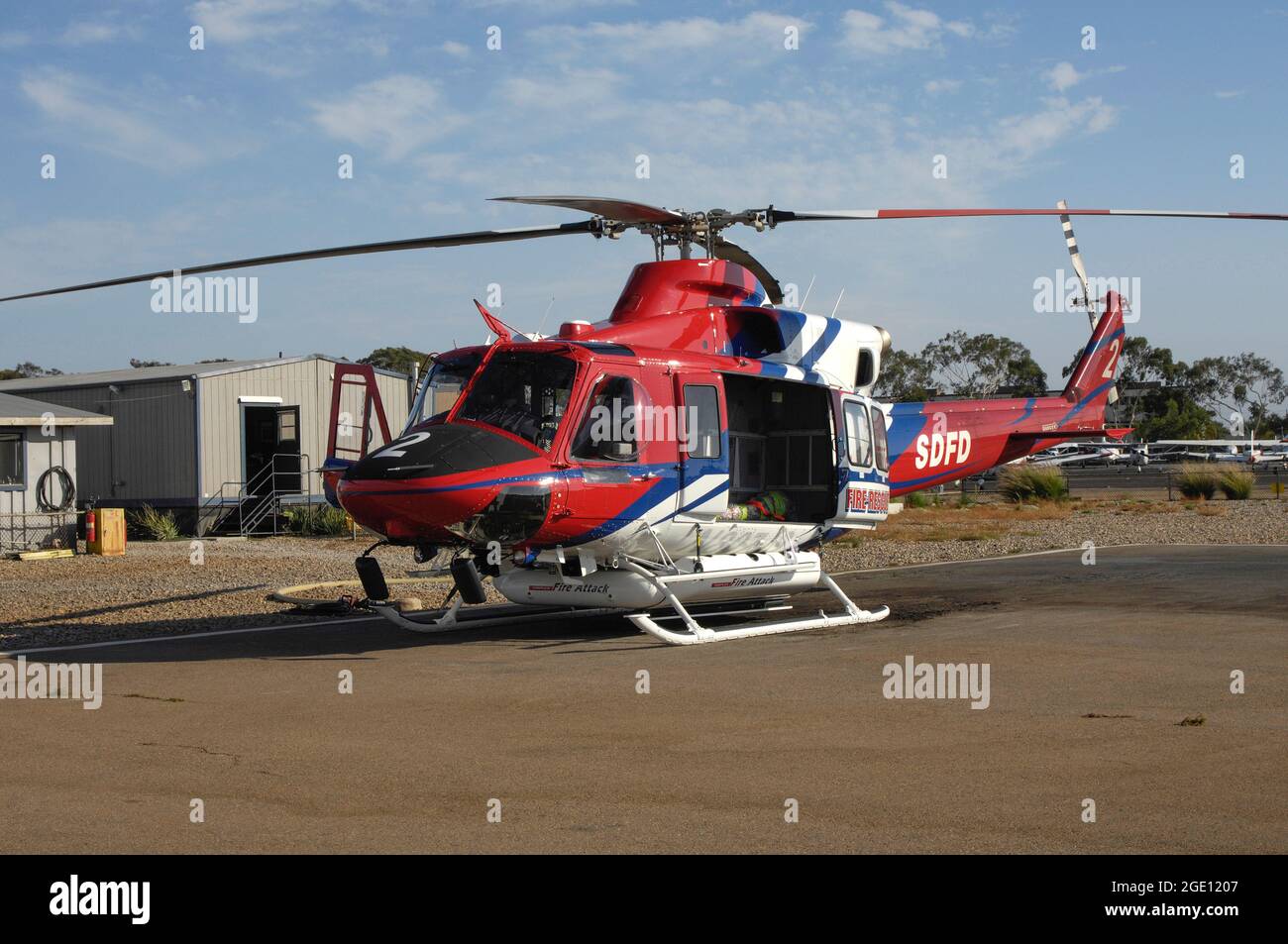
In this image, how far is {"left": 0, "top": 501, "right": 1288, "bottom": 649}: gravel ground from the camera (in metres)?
15.2

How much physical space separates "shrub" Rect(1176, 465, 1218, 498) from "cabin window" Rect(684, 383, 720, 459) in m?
33.8

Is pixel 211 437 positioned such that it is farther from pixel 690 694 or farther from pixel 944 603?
pixel 690 694

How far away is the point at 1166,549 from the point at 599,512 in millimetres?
14334

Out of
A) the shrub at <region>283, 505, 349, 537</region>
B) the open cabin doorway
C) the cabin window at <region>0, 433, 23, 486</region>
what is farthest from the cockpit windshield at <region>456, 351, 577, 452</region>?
the open cabin doorway

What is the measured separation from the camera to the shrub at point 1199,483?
42000 millimetres

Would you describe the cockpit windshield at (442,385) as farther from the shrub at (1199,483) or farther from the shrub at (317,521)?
the shrub at (1199,483)

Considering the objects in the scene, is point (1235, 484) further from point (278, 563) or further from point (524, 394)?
point (524, 394)

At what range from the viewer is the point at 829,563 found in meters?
21.9

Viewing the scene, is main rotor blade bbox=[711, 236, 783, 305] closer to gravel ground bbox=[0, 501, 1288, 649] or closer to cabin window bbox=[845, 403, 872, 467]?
cabin window bbox=[845, 403, 872, 467]

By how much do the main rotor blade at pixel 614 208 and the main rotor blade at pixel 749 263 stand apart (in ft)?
2.73

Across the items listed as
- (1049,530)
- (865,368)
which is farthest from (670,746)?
(1049,530)

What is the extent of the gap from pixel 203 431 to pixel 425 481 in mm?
22284

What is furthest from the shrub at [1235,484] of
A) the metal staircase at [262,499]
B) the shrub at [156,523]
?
the shrub at [156,523]
